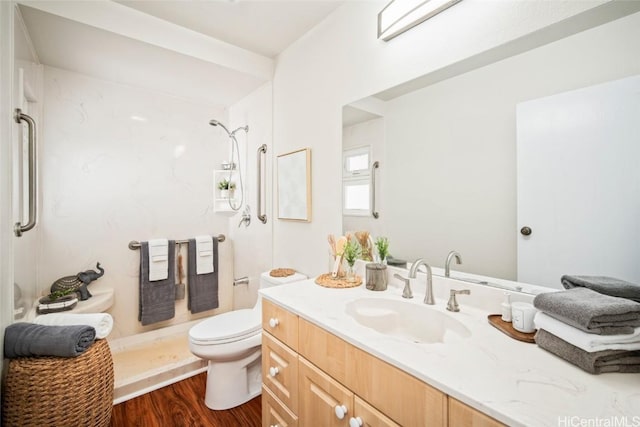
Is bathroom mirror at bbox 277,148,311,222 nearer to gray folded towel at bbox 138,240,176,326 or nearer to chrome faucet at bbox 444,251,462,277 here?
chrome faucet at bbox 444,251,462,277

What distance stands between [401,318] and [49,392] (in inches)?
62.3

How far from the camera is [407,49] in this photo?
136 centimetres

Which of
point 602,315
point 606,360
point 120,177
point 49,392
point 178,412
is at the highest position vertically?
point 120,177

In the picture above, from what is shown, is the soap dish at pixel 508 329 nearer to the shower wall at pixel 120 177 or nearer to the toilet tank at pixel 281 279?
the toilet tank at pixel 281 279

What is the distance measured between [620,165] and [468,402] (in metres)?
0.82

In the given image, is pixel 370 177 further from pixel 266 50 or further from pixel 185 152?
pixel 185 152

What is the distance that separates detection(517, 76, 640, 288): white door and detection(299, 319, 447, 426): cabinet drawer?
0.64 meters

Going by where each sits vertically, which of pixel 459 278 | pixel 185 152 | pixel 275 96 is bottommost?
pixel 459 278

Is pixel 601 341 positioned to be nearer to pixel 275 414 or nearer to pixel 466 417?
pixel 466 417

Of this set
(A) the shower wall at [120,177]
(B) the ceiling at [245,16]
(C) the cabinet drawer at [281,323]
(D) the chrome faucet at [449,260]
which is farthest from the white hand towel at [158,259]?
(D) the chrome faucet at [449,260]

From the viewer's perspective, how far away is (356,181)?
1.65 metres

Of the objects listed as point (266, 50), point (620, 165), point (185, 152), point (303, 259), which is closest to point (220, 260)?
point (185, 152)

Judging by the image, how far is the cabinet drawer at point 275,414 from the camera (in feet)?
3.88

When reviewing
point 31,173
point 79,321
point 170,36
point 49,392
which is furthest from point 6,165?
point 170,36
